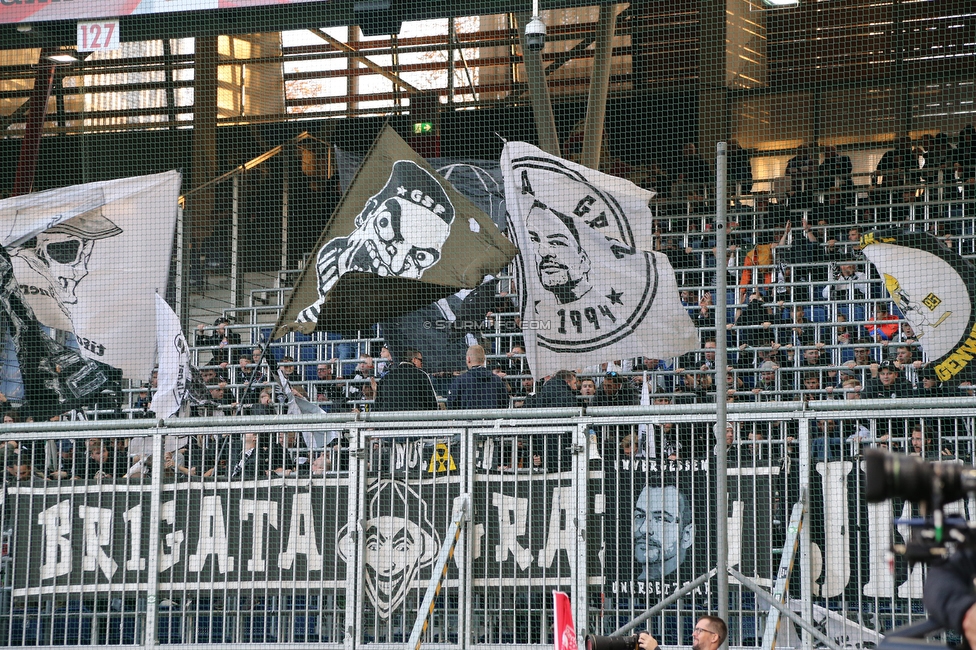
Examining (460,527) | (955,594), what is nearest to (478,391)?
(460,527)

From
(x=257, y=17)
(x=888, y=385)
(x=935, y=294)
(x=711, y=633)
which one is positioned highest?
(x=257, y=17)

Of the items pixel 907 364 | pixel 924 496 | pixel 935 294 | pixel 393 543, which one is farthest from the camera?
pixel 907 364

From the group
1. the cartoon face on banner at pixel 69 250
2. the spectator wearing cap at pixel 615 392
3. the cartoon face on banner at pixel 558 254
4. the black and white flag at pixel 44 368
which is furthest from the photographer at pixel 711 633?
the cartoon face on banner at pixel 69 250

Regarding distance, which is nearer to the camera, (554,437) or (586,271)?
(554,437)

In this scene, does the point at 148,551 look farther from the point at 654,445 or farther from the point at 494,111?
the point at 494,111

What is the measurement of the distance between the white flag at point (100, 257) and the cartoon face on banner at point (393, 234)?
190 centimetres

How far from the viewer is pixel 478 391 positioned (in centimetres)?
1127

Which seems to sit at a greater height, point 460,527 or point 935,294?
point 935,294

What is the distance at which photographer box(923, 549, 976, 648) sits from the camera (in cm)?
475

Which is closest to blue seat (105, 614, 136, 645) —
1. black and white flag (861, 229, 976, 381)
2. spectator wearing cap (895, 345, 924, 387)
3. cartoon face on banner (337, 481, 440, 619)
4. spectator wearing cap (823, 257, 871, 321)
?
cartoon face on banner (337, 481, 440, 619)

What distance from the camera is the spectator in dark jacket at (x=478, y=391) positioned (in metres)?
11.2

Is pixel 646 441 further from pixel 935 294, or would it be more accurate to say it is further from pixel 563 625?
pixel 935 294

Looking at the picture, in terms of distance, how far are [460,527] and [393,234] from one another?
3030 mm

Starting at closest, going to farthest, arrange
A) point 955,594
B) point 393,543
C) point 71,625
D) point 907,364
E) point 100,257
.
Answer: point 955,594
point 393,543
point 71,625
point 100,257
point 907,364
